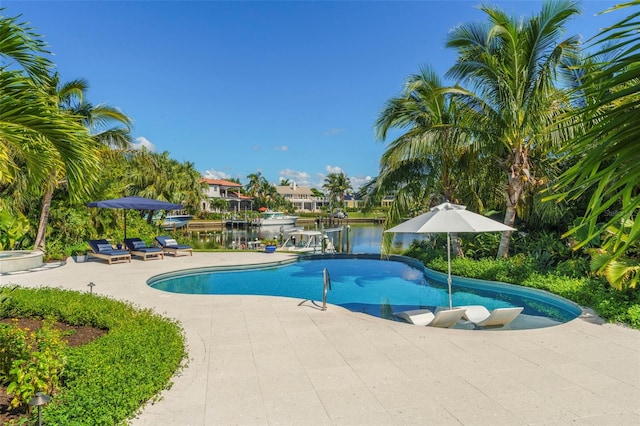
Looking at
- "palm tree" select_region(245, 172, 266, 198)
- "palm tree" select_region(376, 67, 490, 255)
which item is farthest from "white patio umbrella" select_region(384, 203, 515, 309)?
"palm tree" select_region(245, 172, 266, 198)

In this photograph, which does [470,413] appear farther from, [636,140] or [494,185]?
[494,185]

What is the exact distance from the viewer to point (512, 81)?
9.75 metres

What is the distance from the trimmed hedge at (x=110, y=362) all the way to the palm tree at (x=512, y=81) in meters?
9.31

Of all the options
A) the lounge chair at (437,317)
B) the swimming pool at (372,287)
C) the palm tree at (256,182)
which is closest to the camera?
the lounge chair at (437,317)

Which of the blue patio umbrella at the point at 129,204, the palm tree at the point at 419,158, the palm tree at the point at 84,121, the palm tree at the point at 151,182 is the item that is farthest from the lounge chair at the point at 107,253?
the palm tree at the point at 419,158

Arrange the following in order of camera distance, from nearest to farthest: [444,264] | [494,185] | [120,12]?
[120,12], [444,264], [494,185]

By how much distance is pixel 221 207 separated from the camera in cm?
5644

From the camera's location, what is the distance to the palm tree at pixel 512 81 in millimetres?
9328

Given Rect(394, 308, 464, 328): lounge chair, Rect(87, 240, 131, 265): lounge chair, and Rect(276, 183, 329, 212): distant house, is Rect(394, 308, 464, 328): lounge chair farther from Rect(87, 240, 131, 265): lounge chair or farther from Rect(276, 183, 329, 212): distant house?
Rect(276, 183, 329, 212): distant house

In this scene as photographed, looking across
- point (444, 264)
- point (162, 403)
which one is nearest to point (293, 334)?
point (162, 403)

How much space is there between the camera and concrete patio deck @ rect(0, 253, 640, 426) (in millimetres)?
3467

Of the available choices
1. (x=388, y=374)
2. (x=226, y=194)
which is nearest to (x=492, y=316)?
(x=388, y=374)

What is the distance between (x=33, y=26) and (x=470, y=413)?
589 centimetres

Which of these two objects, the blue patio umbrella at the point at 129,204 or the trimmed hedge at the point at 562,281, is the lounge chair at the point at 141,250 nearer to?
the blue patio umbrella at the point at 129,204
